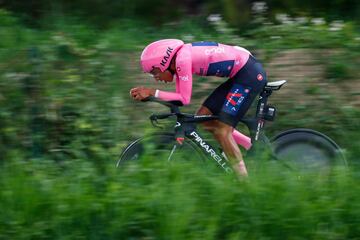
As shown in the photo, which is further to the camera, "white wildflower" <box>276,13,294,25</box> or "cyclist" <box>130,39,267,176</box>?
"white wildflower" <box>276,13,294,25</box>

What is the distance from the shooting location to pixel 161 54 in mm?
7371

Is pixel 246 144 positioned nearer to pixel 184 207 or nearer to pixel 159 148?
pixel 159 148

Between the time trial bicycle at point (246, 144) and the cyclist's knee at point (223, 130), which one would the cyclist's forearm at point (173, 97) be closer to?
the time trial bicycle at point (246, 144)

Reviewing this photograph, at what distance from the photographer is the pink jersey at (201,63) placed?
7.26 meters

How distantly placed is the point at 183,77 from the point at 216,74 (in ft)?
1.33

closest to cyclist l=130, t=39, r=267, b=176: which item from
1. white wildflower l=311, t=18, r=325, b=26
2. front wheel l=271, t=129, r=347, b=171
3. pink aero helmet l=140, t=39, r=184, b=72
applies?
pink aero helmet l=140, t=39, r=184, b=72

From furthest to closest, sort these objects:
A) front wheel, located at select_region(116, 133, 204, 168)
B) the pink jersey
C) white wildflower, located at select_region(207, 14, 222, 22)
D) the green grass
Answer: white wildflower, located at select_region(207, 14, 222, 22)
the pink jersey
front wheel, located at select_region(116, 133, 204, 168)
the green grass

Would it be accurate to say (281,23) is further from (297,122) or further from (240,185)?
(240,185)

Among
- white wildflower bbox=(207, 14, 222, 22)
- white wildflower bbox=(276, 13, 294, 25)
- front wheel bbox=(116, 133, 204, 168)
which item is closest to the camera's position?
front wheel bbox=(116, 133, 204, 168)

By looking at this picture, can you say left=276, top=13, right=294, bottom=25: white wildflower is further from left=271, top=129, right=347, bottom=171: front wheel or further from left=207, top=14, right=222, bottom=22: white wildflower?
left=271, top=129, right=347, bottom=171: front wheel

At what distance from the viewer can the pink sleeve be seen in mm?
7246

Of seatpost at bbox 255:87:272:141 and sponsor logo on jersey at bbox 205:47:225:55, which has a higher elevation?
sponsor logo on jersey at bbox 205:47:225:55

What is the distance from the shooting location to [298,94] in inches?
362

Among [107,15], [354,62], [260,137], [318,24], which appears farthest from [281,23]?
[260,137]
